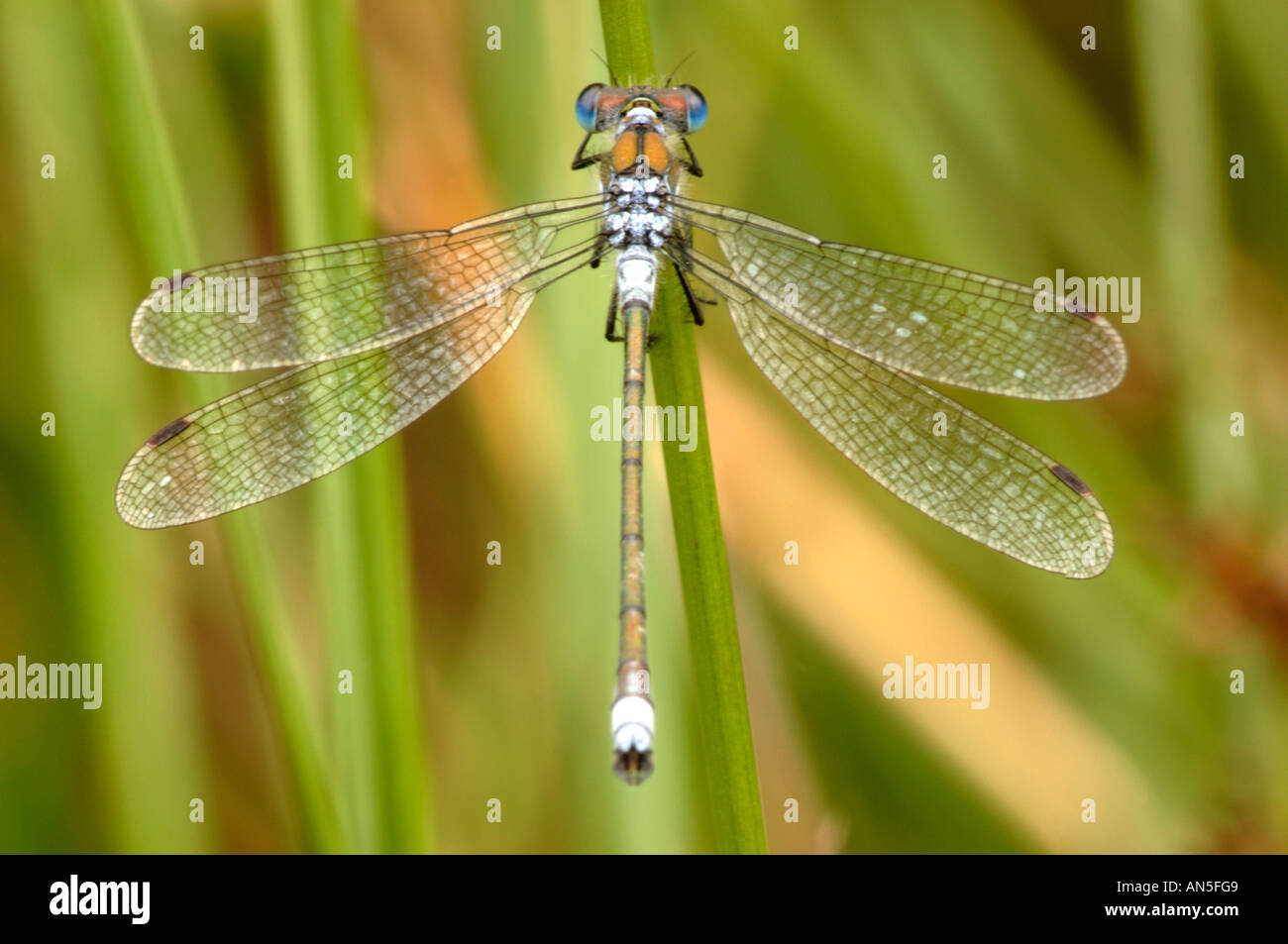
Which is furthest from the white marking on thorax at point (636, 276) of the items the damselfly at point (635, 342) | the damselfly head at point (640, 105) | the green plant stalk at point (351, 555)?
the green plant stalk at point (351, 555)

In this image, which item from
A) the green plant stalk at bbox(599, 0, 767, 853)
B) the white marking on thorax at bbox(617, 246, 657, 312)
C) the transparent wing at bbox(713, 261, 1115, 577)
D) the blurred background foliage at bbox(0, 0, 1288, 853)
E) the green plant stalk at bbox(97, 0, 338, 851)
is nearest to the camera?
the green plant stalk at bbox(599, 0, 767, 853)

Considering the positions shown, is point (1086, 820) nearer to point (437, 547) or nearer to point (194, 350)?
point (437, 547)

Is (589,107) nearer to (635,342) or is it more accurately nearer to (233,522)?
(635,342)

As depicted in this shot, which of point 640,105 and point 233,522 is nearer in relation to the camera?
point 233,522

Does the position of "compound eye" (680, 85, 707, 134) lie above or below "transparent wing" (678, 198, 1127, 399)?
above

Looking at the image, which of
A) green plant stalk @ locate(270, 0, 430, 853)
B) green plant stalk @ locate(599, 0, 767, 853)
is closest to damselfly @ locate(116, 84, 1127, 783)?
green plant stalk @ locate(270, 0, 430, 853)

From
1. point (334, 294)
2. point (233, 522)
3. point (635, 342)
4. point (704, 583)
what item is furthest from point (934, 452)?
point (233, 522)

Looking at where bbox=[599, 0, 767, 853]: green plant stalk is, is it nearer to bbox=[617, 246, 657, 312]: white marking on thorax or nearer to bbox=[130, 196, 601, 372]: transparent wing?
bbox=[617, 246, 657, 312]: white marking on thorax

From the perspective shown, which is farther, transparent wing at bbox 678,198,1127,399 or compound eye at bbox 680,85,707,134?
compound eye at bbox 680,85,707,134
